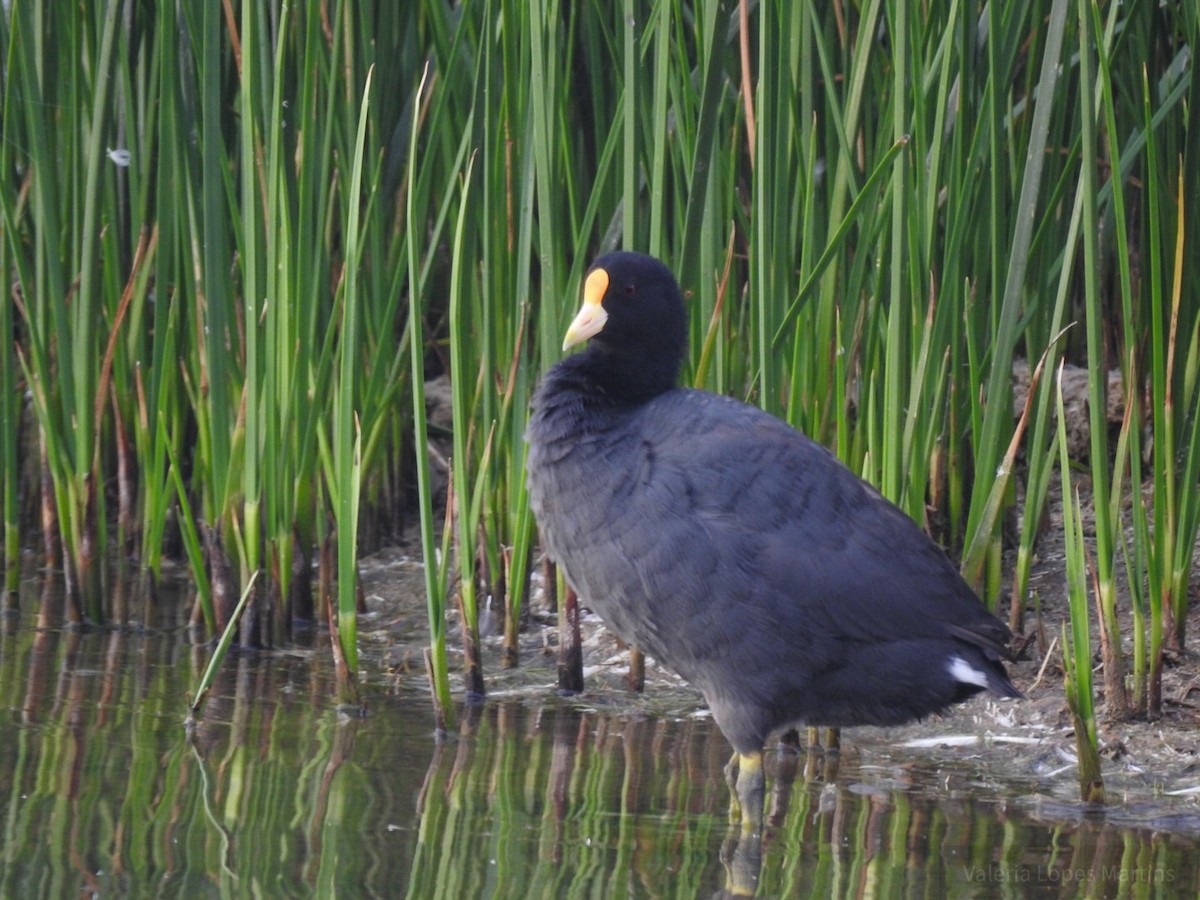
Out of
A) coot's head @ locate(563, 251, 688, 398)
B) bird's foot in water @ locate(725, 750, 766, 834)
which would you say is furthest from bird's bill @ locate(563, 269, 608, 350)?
bird's foot in water @ locate(725, 750, 766, 834)

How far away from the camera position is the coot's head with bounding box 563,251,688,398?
10.3 feet

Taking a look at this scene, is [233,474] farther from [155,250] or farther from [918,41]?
[918,41]

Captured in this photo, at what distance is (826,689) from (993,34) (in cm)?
136

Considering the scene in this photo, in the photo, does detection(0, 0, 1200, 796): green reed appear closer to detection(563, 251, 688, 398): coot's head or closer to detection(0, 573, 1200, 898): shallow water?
detection(563, 251, 688, 398): coot's head

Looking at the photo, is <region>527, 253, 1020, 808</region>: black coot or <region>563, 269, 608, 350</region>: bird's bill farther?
<region>563, 269, 608, 350</region>: bird's bill

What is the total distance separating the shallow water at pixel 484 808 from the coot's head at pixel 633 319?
2.76ft

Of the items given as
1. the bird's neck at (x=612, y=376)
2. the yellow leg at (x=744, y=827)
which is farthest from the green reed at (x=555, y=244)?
the yellow leg at (x=744, y=827)

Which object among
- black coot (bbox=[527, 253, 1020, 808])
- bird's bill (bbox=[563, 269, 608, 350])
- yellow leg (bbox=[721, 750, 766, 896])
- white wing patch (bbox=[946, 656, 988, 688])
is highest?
bird's bill (bbox=[563, 269, 608, 350])

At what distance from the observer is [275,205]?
11.0ft

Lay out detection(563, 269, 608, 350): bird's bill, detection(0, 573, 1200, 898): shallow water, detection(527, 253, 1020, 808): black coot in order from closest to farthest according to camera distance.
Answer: detection(0, 573, 1200, 898): shallow water → detection(527, 253, 1020, 808): black coot → detection(563, 269, 608, 350): bird's bill

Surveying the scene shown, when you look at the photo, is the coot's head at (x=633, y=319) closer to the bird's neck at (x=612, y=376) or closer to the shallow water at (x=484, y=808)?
the bird's neck at (x=612, y=376)

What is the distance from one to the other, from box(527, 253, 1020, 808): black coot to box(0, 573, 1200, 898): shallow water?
24 centimetres

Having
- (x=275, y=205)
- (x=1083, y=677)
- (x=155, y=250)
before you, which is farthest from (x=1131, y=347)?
(x=155, y=250)

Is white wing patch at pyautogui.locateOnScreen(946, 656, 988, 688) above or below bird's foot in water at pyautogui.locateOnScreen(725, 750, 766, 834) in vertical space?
above
